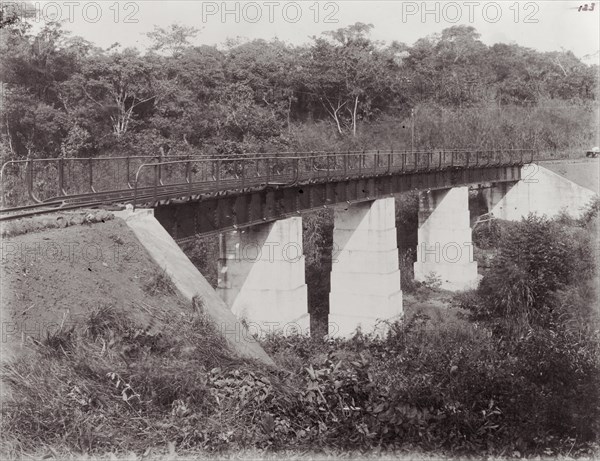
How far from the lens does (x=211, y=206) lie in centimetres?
1569

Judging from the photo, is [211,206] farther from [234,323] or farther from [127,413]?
[127,413]

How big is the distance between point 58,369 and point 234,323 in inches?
140

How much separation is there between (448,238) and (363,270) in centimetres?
939

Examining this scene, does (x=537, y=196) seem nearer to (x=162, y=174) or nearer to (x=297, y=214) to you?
(x=162, y=174)

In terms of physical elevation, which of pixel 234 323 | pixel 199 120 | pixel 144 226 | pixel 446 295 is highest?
pixel 199 120

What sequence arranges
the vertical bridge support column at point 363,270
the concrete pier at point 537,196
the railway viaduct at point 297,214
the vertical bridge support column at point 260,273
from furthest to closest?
the concrete pier at point 537,196 → the vertical bridge support column at point 363,270 → the vertical bridge support column at point 260,273 → the railway viaduct at point 297,214

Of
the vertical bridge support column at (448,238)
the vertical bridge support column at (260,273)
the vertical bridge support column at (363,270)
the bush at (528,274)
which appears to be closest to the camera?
the vertical bridge support column at (260,273)

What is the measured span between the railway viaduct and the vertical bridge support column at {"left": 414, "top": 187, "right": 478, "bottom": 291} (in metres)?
0.05

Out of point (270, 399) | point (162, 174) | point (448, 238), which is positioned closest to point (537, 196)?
point (448, 238)

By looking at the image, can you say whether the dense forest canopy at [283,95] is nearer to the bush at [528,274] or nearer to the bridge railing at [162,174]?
the bridge railing at [162,174]

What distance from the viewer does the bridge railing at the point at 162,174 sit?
47.3ft

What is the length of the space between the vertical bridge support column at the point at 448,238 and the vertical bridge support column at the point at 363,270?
25.3 ft

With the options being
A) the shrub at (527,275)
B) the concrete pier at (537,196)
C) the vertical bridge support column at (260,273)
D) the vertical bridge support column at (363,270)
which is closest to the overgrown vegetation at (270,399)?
the vertical bridge support column at (260,273)

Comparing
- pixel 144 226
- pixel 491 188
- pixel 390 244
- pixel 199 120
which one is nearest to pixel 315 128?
pixel 199 120
